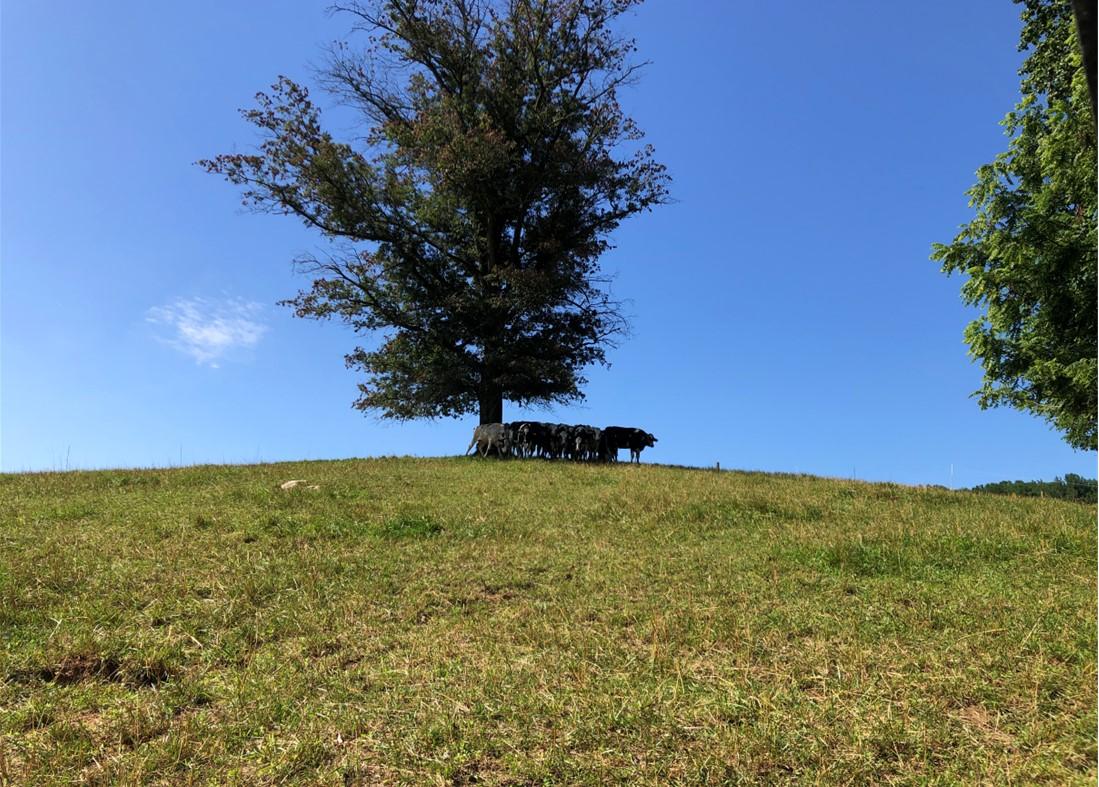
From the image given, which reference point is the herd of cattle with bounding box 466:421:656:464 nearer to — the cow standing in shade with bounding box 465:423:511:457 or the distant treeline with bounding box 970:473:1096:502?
the cow standing in shade with bounding box 465:423:511:457

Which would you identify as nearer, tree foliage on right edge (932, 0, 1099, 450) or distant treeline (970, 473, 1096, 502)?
tree foliage on right edge (932, 0, 1099, 450)

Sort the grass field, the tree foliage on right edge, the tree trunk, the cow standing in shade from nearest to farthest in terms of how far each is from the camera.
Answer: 1. the grass field
2. the tree foliage on right edge
3. the cow standing in shade
4. the tree trunk

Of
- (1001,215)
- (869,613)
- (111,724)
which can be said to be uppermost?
(1001,215)

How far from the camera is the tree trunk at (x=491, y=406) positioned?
84.6ft

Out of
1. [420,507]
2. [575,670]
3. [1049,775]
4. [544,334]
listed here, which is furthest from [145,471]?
[1049,775]

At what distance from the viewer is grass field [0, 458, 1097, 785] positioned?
3.82 metres

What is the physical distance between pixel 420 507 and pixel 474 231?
1890cm

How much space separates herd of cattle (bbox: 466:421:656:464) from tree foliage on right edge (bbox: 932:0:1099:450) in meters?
13.1

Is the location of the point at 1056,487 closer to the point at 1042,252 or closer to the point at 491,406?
the point at 1042,252

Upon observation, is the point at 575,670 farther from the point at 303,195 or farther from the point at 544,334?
the point at 303,195

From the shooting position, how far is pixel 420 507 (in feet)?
36.9

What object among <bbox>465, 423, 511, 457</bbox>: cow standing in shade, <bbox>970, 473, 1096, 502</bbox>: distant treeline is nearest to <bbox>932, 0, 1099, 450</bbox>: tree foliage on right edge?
<bbox>970, 473, 1096, 502</bbox>: distant treeline

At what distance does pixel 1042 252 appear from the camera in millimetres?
19500

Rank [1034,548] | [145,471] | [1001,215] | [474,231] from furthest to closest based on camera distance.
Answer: [474,231] → [1001,215] → [145,471] → [1034,548]
